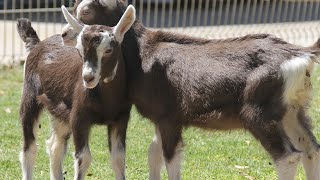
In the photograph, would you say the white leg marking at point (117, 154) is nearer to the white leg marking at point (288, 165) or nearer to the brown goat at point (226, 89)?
Answer: the brown goat at point (226, 89)

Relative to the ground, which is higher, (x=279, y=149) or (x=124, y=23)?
(x=124, y=23)

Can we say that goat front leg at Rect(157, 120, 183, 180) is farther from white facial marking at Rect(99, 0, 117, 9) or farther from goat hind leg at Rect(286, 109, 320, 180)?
white facial marking at Rect(99, 0, 117, 9)

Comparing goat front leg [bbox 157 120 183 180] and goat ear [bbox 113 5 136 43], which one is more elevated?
goat ear [bbox 113 5 136 43]

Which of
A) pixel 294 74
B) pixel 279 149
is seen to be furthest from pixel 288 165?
pixel 294 74

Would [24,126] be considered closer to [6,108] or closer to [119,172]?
[119,172]

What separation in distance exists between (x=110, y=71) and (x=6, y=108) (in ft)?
15.9

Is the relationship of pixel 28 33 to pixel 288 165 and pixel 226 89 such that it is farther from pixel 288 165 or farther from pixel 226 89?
pixel 288 165

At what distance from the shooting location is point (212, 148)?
31.7 feet

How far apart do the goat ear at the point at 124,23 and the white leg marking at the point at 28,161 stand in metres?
1.61

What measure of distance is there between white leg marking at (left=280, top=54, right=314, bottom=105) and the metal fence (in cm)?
816

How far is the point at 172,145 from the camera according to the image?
24.4 ft

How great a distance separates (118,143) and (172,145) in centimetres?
52

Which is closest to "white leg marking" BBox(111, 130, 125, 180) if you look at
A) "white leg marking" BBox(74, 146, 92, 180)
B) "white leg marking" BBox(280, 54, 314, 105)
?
"white leg marking" BBox(74, 146, 92, 180)

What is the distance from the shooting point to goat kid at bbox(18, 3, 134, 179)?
7027 millimetres
